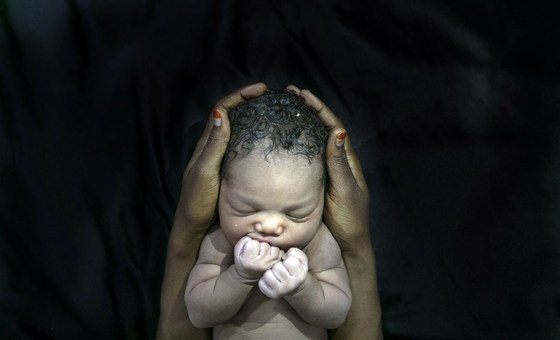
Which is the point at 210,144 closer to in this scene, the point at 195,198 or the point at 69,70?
the point at 195,198

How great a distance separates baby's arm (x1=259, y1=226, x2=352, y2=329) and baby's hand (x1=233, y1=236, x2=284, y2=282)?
0.02 meters

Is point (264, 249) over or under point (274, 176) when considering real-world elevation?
under

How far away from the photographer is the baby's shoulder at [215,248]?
1.69 metres

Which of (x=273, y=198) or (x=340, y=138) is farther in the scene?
(x=340, y=138)

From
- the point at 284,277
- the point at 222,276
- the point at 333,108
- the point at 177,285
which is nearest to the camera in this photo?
the point at 284,277

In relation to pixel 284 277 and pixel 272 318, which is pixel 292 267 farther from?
pixel 272 318

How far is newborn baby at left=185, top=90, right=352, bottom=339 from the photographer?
1.51m

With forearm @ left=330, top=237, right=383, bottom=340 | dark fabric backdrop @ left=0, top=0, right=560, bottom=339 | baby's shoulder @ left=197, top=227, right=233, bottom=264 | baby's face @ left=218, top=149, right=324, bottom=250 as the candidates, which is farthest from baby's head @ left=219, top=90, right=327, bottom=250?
dark fabric backdrop @ left=0, top=0, right=560, bottom=339

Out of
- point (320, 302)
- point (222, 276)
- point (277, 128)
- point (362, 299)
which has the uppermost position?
point (277, 128)

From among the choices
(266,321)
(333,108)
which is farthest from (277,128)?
(333,108)

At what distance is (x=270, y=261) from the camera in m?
1.50

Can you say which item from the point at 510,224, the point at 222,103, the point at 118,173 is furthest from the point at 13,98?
the point at 510,224

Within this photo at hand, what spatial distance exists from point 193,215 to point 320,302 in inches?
12.2

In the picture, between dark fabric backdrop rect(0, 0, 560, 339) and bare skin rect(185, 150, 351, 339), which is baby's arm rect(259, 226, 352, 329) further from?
dark fabric backdrop rect(0, 0, 560, 339)
